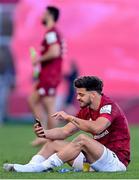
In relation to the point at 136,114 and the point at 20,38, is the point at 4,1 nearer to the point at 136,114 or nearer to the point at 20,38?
the point at 20,38

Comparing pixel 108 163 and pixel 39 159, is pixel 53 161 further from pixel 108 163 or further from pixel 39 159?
pixel 108 163

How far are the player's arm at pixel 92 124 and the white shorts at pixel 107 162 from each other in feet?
0.82

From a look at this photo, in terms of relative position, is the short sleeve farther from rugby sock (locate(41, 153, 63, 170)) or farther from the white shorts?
rugby sock (locate(41, 153, 63, 170))

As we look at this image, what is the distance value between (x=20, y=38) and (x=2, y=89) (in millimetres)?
1341

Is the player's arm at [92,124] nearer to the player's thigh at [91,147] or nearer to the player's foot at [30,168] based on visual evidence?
the player's thigh at [91,147]

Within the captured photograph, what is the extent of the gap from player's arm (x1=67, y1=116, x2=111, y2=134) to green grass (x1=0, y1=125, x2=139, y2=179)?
44 centimetres

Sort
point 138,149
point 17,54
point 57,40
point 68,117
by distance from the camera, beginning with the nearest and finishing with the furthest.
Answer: point 68,117, point 138,149, point 57,40, point 17,54

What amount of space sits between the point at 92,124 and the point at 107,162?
43 cm

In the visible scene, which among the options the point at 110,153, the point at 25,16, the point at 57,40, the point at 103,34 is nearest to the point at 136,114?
the point at 103,34

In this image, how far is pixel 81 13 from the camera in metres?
22.8

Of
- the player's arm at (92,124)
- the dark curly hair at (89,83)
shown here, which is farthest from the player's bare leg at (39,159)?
the dark curly hair at (89,83)

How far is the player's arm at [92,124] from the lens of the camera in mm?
8766

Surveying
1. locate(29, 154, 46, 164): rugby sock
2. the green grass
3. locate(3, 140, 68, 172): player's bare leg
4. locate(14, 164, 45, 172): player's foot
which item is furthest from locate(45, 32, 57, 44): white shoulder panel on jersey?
locate(14, 164, 45, 172): player's foot

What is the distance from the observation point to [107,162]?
8930mm
